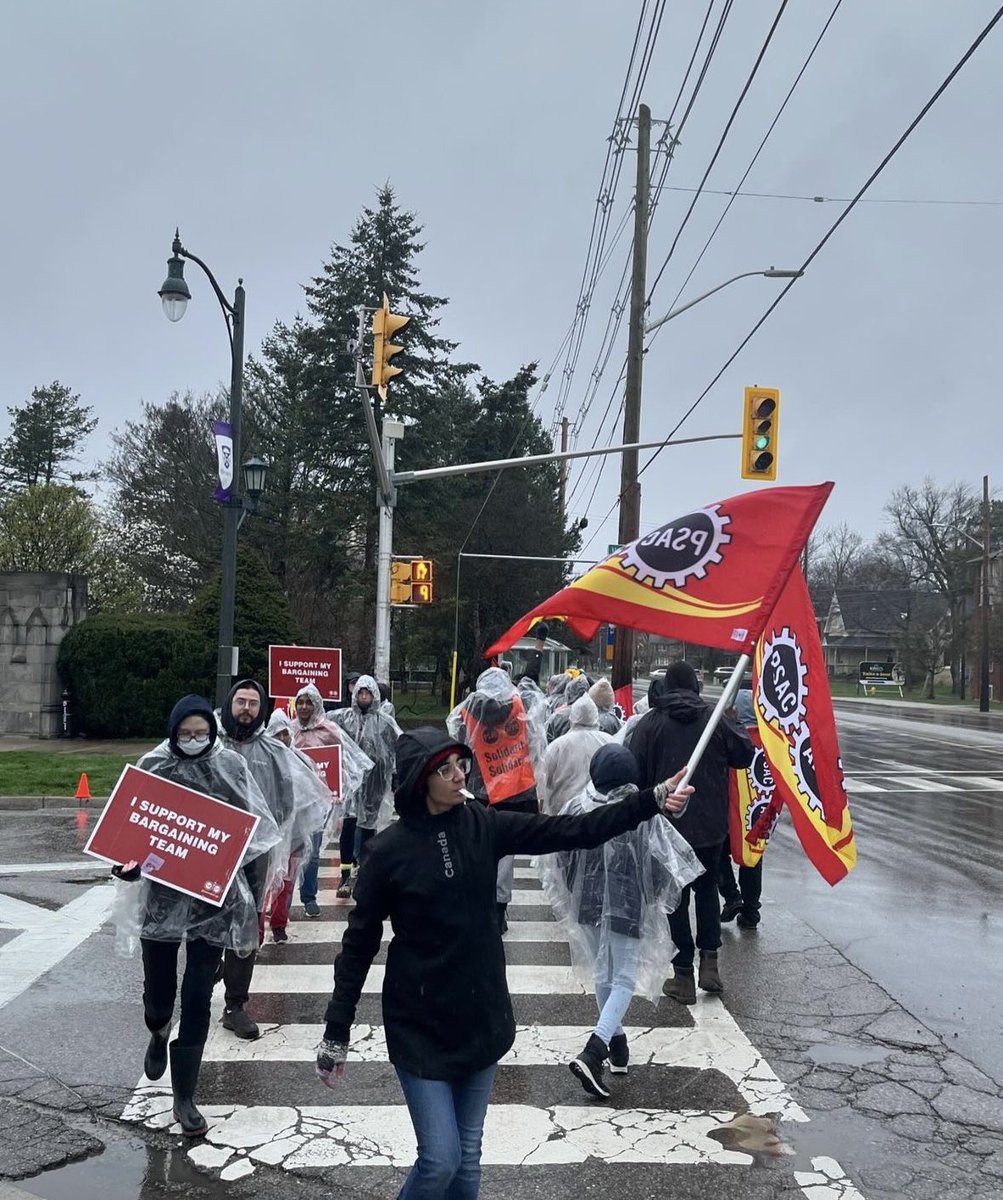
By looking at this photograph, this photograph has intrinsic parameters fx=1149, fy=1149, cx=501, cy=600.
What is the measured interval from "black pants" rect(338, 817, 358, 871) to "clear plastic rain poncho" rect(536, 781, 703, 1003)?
3977 millimetres

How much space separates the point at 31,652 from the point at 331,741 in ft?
57.5

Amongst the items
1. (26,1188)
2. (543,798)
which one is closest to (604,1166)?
(26,1188)

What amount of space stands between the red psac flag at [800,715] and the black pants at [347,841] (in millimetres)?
4585

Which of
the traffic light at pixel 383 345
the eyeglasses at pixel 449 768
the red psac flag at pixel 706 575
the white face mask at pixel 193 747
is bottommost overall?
the white face mask at pixel 193 747

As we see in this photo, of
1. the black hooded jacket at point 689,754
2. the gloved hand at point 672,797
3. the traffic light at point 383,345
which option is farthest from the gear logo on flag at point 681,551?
the traffic light at point 383,345

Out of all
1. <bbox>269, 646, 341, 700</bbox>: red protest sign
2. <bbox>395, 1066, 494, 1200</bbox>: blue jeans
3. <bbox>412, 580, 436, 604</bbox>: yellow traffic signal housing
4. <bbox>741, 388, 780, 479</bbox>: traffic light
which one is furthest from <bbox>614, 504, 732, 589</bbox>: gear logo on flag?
<bbox>412, 580, 436, 604</bbox>: yellow traffic signal housing

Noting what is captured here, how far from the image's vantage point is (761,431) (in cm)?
1578

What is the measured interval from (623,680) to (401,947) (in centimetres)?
1652

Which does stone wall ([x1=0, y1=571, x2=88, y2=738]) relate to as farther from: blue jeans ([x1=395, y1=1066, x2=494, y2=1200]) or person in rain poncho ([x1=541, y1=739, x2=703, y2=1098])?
blue jeans ([x1=395, y1=1066, x2=494, y2=1200])

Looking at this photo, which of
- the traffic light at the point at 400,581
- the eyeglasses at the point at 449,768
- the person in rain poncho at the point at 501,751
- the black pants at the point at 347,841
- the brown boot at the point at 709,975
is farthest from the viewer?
the traffic light at the point at 400,581

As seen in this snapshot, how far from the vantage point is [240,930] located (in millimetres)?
4918

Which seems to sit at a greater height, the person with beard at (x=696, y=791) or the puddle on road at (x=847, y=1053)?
the person with beard at (x=696, y=791)

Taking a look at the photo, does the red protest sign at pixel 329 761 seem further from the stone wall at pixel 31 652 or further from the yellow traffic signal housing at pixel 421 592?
the stone wall at pixel 31 652

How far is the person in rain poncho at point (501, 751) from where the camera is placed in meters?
8.03
